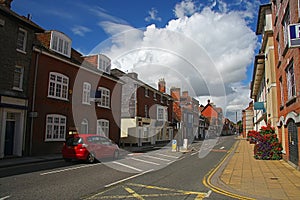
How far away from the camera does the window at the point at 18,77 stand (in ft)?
53.4

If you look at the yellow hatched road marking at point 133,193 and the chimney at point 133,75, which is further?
the chimney at point 133,75

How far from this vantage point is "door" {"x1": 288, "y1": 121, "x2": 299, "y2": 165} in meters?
11.6

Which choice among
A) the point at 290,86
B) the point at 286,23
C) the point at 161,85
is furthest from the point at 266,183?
the point at 161,85

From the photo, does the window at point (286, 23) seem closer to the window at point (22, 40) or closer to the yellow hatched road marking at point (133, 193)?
the yellow hatched road marking at point (133, 193)

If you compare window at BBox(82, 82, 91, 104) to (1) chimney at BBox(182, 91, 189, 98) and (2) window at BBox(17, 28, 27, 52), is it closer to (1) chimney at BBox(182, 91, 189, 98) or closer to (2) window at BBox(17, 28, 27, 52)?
(2) window at BBox(17, 28, 27, 52)

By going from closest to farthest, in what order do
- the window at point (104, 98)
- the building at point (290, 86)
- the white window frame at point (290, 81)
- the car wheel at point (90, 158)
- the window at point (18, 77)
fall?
1. the building at point (290, 86)
2. the white window frame at point (290, 81)
3. the car wheel at point (90, 158)
4. the window at point (18, 77)
5. the window at point (104, 98)

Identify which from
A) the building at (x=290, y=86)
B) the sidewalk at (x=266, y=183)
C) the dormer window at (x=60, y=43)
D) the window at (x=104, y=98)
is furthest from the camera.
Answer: the window at (x=104, y=98)

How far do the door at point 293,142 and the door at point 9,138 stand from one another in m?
15.8

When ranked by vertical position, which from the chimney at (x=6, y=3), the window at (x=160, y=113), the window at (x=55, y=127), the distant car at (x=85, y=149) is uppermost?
the chimney at (x=6, y=3)

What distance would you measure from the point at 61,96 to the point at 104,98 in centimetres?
603

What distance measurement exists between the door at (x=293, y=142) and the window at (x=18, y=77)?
15764 mm

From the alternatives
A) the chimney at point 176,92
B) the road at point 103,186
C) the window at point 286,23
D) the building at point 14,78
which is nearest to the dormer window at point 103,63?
the building at point 14,78

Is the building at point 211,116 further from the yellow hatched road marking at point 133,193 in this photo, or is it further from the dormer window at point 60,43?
the yellow hatched road marking at point 133,193

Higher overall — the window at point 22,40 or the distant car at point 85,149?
the window at point 22,40
